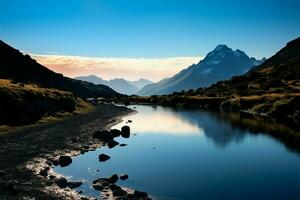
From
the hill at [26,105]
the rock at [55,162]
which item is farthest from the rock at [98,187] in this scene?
the hill at [26,105]

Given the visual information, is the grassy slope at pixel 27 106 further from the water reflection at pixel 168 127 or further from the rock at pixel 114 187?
the rock at pixel 114 187

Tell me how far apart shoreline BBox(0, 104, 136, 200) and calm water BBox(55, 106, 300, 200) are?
345 centimetres

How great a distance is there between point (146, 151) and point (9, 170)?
3100cm

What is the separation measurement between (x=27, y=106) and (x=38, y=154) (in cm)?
→ 4591

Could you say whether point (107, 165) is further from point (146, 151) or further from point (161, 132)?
point (161, 132)

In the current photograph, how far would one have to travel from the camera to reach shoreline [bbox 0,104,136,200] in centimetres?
4475

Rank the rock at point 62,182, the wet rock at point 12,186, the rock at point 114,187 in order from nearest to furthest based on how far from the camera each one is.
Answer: the wet rock at point 12,186, the rock at point 114,187, the rock at point 62,182

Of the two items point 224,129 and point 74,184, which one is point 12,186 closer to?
point 74,184

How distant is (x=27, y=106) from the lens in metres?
110

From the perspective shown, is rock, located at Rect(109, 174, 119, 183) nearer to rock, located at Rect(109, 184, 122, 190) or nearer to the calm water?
the calm water

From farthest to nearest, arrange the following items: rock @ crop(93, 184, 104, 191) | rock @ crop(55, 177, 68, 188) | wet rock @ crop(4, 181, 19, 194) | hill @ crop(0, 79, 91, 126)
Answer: hill @ crop(0, 79, 91, 126) < rock @ crop(55, 177, 68, 188) < rock @ crop(93, 184, 104, 191) < wet rock @ crop(4, 181, 19, 194)

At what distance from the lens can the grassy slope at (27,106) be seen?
101 meters

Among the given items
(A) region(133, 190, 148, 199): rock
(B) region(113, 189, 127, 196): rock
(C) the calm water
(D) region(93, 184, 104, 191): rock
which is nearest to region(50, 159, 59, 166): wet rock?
(C) the calm water

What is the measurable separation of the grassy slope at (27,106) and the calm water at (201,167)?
29031mm
